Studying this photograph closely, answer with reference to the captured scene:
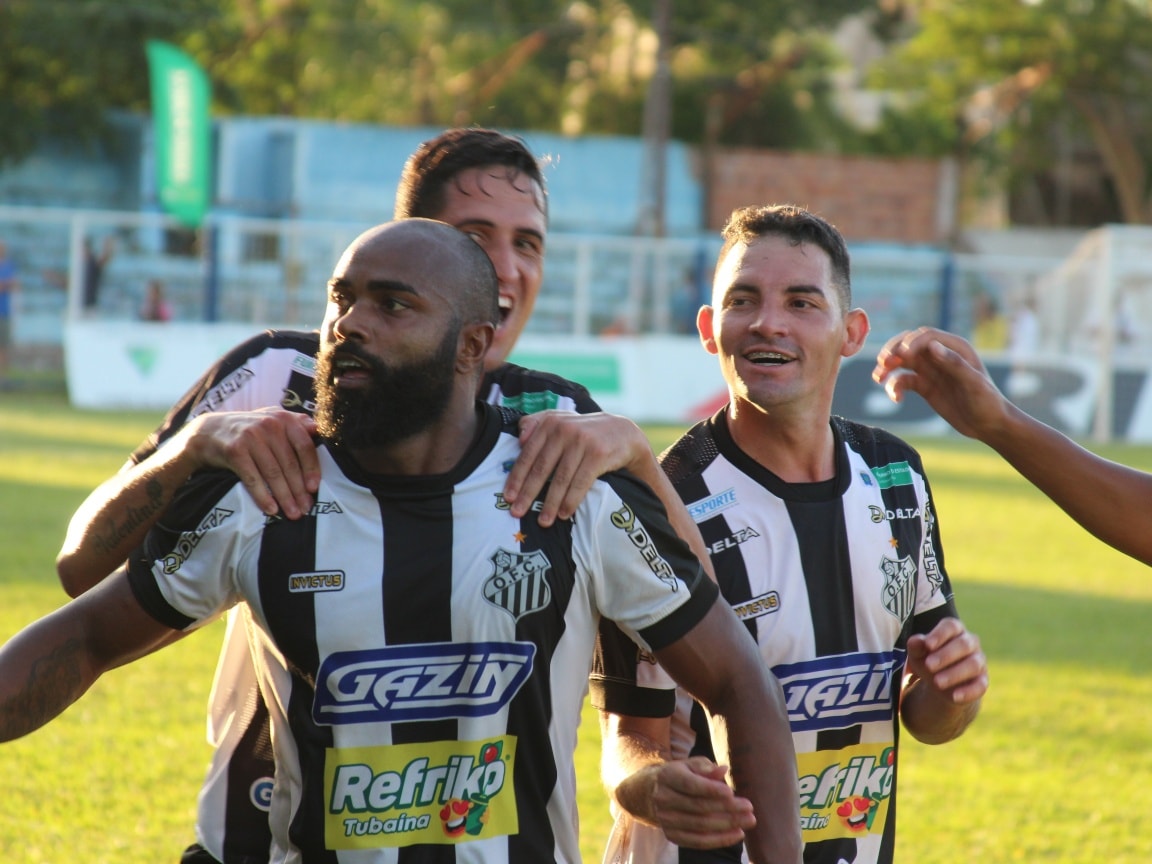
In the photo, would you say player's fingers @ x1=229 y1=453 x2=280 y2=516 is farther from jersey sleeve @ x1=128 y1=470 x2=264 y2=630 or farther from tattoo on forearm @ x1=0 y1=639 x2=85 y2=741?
tattoo on forearm @ x1=0 y1=639 x2=85 y2=741

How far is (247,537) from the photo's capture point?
2732mm

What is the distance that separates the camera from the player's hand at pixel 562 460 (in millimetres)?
2779

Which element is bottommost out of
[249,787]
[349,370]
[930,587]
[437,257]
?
[249,787]

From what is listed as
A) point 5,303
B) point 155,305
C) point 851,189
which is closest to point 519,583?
point 155,305

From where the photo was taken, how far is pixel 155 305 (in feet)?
80.8

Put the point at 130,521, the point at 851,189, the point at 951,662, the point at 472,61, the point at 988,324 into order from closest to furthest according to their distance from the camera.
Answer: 1. the point at 130,521
2. the point at 951,662
3. the point at 988,324
4. the point at 851,189
5. the point at 472,61

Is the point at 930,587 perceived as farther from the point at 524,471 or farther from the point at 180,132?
the point at 180,132

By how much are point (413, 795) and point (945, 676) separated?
119 centimetres

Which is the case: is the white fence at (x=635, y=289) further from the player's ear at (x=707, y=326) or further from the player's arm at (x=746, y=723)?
the player's arm at (x=746, y=723)

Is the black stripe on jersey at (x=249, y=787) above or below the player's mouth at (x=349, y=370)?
below

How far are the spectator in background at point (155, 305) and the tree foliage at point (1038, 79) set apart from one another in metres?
24.4

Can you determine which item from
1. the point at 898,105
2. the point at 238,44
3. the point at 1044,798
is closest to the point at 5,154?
the point at 238,44

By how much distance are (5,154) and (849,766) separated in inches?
1469

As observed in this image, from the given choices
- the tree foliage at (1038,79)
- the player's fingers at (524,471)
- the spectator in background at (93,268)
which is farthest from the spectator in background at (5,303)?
the tree foliage at (1038,79)
